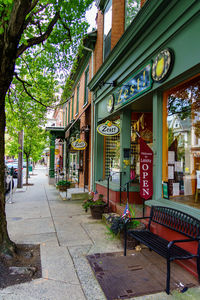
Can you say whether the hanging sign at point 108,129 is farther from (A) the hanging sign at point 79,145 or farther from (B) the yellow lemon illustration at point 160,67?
(A) the hanging sign at point 79,145

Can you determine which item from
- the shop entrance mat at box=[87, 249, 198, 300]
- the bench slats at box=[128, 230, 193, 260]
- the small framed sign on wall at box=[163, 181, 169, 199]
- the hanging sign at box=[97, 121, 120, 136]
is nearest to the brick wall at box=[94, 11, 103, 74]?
the hanging sign at box=[97, 121, 120, 136]

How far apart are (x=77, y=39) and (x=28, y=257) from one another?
7.10 metres

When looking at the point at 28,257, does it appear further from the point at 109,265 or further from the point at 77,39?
the point at 77,39

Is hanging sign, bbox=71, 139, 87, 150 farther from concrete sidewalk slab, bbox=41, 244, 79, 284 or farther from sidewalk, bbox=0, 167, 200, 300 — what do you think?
concrete sidewalk slab, bbox=41, 244, 79, 284

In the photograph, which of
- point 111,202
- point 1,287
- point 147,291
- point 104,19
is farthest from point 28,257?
point 104,19

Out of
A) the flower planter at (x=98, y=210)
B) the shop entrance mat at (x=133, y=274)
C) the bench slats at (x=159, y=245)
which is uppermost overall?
the bench slats at (x=159, y=245)

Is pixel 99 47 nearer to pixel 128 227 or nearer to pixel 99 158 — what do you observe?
pixel 99 158

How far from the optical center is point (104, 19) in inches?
361

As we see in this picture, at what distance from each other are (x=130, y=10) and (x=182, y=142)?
4.52 meters

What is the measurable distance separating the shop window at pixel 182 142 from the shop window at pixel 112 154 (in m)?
3.28

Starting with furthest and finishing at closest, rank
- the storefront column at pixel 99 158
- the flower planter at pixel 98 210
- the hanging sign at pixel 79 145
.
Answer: the hanging sign at pixel 79 145 < the storefront column at pixel 99 158 < the flower planter at pixel 98 210

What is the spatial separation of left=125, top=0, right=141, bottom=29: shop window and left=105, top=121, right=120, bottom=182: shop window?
3219 millimetres

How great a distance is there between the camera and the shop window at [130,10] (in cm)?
643

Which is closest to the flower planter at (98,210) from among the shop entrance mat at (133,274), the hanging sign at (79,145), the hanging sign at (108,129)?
the hanging sign at (108,129)
